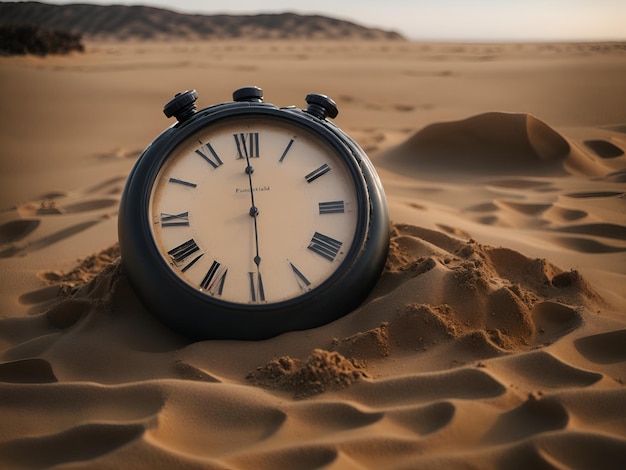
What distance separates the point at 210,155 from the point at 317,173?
452 mm

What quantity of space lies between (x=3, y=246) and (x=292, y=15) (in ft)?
152

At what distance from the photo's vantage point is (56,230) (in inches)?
220

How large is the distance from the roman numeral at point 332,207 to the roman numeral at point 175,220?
0.55m

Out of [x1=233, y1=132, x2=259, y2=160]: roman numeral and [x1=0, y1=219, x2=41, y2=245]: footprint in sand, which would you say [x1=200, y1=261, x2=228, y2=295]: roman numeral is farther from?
[x1=0, y1=219, x2=41, y2=245]: footprint in sand

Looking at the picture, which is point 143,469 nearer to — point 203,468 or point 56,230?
point 203,468

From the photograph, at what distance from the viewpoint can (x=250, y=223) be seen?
10.3ft

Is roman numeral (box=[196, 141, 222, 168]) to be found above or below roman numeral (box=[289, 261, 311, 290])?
above

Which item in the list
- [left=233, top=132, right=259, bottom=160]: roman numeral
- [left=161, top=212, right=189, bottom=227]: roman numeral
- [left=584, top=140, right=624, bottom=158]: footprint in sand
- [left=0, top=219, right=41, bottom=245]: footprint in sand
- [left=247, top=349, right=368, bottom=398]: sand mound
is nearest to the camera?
[left=247, top=349, right=368, bottom=398]: sand mound

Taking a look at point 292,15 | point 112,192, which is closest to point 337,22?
point 292,15

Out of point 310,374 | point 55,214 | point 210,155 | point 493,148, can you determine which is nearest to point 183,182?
point 210,155

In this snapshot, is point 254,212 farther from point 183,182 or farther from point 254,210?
point 183,182

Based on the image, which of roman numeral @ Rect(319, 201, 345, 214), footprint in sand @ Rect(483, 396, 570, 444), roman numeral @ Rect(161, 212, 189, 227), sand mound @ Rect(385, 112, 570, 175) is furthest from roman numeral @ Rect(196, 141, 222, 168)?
sand mound @ Rect(385, 112, 570, 175)

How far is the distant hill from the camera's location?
41375 millimetres

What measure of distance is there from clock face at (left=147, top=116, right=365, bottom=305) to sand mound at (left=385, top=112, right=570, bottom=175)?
3.87 m
